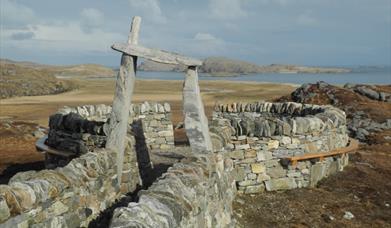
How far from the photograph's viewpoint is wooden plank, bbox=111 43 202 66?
10586 millimetres

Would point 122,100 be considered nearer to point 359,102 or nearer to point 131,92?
point 131,92

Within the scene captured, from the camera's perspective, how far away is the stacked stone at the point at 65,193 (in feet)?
22.5

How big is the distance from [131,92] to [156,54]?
42.5 inches

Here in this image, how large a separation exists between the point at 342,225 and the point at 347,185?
322 cm

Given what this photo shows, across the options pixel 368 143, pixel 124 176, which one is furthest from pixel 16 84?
pixel 124 176

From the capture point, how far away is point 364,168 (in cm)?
1650

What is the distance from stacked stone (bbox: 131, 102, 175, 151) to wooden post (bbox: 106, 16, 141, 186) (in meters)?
6.40

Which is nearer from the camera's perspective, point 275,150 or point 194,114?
point 194,114

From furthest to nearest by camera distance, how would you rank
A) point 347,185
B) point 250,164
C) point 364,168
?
point 364,168
point 347,185
point 250,164

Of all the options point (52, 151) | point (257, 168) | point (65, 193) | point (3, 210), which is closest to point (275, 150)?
point (257, 168)

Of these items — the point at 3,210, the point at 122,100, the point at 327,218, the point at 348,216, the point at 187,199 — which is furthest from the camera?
the point at 348,216

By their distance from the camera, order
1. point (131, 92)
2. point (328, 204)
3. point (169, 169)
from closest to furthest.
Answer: point (169, 169), point (131, 92), point (328, 204)

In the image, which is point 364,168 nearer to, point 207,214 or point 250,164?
point 250,164

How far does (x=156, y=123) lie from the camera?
17922 mm
